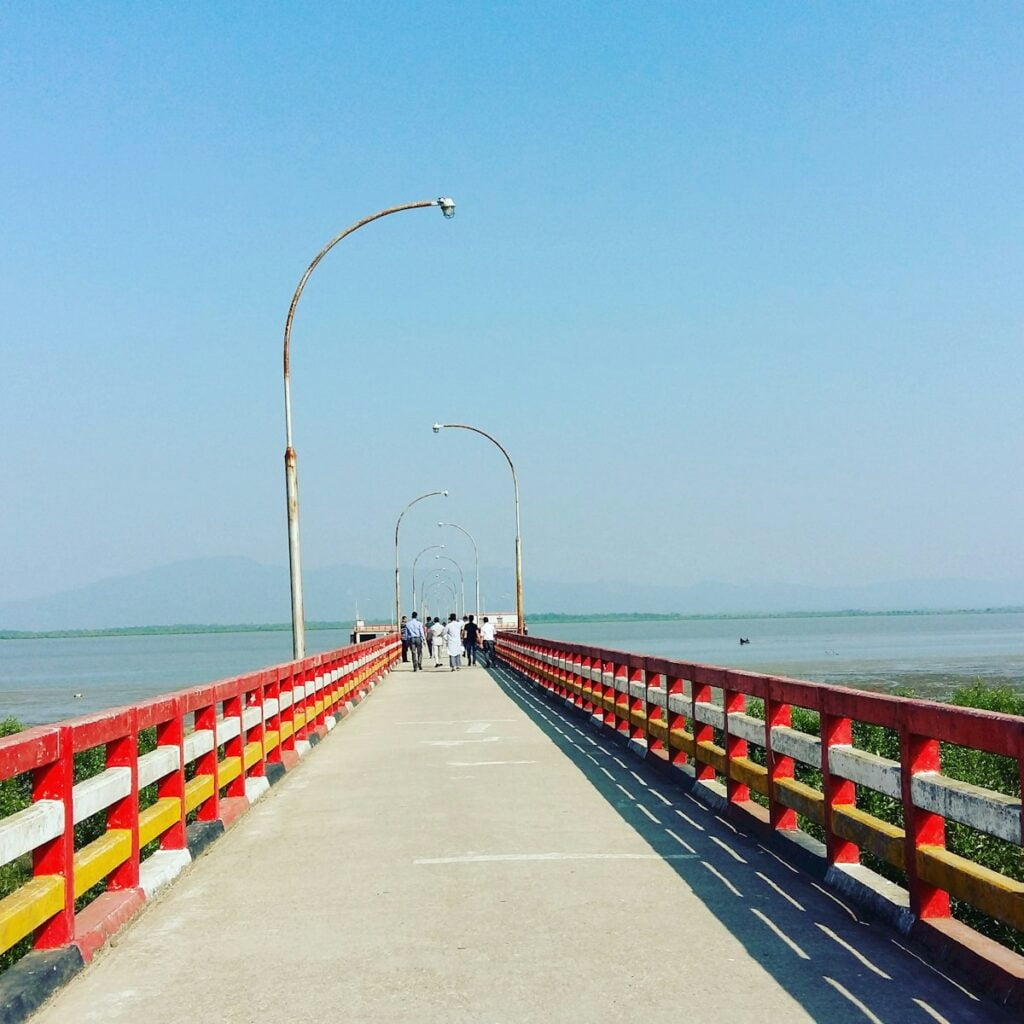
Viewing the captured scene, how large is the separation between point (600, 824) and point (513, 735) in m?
8.78

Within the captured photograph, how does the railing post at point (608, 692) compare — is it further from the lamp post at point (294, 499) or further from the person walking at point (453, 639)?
the person walking at point (453, 639)

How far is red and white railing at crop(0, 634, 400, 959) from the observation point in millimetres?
6160

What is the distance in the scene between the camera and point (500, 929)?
23.9ft

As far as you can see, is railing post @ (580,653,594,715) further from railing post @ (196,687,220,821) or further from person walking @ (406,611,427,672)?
person walking @ (406,611,427,672)

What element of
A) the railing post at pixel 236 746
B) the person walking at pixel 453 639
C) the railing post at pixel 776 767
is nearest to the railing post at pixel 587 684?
the railing post at pixel 236 746

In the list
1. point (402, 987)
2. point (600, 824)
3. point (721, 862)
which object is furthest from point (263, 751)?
point (402, 987)

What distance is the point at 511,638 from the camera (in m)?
45.8

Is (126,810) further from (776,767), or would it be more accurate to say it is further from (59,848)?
(776,767)

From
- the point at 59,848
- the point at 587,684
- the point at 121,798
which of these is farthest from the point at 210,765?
the point at 587,684

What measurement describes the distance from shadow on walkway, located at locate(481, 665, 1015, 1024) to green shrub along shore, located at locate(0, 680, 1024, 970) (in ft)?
6.00

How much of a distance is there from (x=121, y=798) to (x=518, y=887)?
240cm

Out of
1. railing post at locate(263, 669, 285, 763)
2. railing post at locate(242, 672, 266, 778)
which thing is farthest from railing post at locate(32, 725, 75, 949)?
railing post at locate(263, 669, 285, 763)

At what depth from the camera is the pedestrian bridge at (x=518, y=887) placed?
5.94 metres

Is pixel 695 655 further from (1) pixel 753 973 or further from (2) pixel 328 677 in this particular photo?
(1) pixel 753 973
